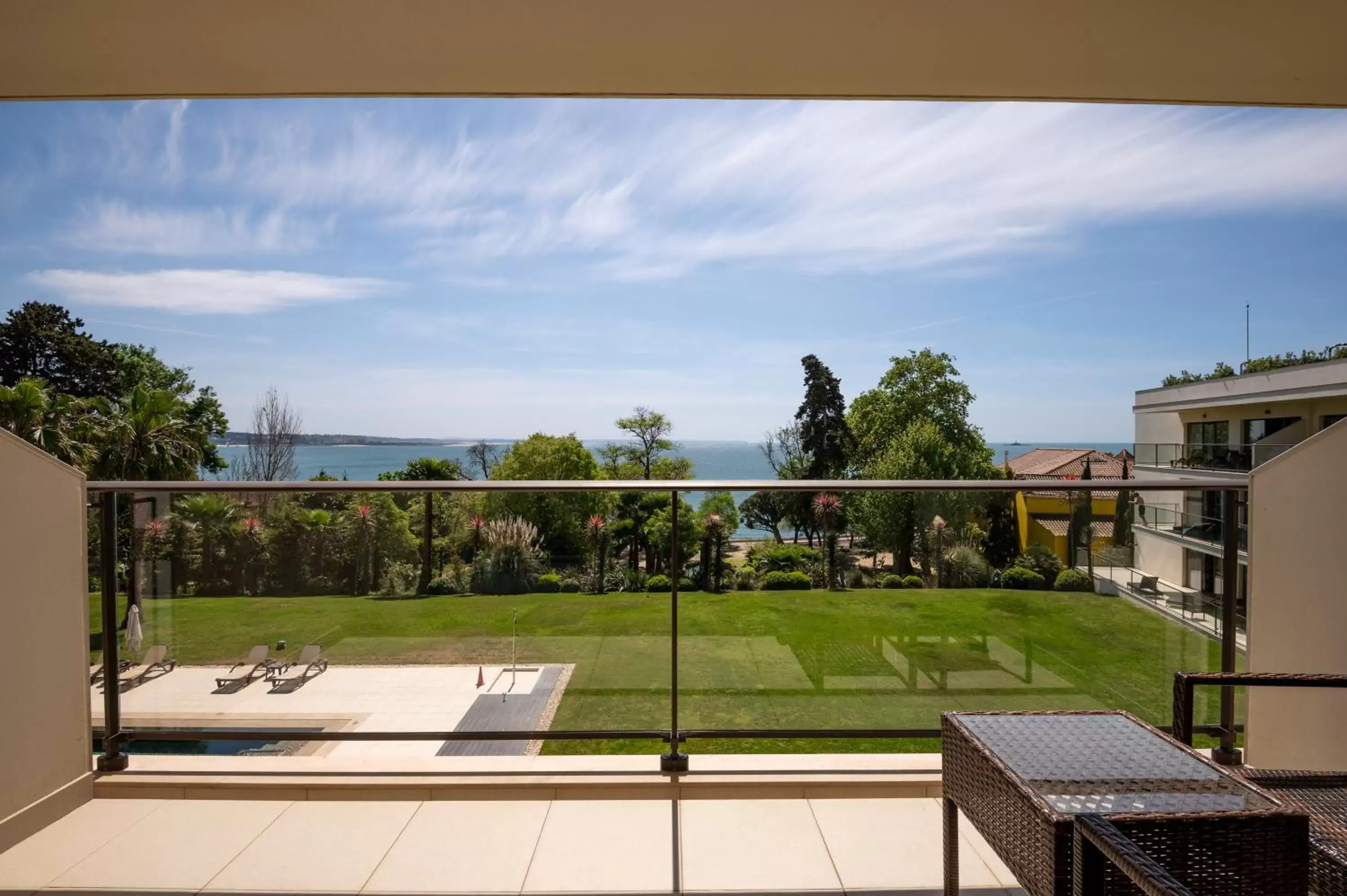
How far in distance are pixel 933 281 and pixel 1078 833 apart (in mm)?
70176

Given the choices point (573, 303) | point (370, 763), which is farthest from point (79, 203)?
point (370, 763)

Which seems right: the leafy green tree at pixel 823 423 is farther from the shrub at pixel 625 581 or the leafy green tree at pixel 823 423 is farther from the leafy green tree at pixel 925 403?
the shrub at pixel 625 581

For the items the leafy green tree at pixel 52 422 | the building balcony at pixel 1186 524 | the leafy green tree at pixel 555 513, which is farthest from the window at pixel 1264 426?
the leafy green tree at pixel 52 422

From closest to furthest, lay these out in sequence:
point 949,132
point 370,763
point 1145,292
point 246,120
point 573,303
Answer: point 370,763
point 949,132
point 246,120
point 1145,292
point 573,303

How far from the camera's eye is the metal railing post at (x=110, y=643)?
7.61 feet

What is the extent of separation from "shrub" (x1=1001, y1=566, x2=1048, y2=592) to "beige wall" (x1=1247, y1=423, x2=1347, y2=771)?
0.62 m

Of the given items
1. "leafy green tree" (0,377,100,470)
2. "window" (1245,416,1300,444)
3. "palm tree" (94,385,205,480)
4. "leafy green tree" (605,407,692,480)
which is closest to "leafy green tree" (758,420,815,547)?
"leafy green tree" (605,407,692,480)

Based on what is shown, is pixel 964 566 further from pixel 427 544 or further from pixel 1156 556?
pixel 427 544

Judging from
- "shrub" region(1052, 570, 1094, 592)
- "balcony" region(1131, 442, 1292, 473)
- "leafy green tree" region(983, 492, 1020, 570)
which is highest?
"leafy green tree" region(983, 492, 1020, 570)

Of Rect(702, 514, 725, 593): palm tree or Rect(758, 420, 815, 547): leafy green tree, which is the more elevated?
Rect(702, 514, 725, 593): palm tree

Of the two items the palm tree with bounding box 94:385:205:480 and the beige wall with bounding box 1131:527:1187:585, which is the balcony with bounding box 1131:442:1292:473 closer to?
the beige wall with bounding box 1131:527:1187:585

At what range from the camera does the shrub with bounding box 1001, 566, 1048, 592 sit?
7.86 ft

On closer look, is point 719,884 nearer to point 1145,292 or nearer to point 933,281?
point 933,281

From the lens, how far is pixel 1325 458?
82.8 inches
